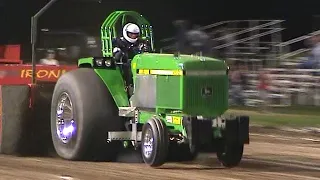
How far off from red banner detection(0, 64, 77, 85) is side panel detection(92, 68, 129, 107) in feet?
5.61

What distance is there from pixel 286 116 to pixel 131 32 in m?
9.43

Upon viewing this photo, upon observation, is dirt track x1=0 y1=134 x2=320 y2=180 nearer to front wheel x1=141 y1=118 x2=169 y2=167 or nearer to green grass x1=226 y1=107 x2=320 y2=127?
front wheel x1=141 y1=118 x2=169 y2=167

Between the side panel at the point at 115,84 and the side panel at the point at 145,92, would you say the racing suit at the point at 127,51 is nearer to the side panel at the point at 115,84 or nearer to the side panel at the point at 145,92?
the side panel at the point at 115,84

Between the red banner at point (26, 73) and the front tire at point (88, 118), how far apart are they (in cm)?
124

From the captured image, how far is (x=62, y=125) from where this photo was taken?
41.9ft

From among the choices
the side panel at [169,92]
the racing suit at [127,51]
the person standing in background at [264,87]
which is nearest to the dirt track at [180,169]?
the side panel at [169,92]

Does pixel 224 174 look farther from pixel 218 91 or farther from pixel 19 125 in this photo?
pixel 19 125

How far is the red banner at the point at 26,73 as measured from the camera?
13.9 meters

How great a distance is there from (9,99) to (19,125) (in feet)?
1.32

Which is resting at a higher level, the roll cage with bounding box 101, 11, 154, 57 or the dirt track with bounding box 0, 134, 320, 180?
the roll cage with bounding box 101, 11, 154, 57

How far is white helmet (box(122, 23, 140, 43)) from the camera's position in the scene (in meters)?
12.4

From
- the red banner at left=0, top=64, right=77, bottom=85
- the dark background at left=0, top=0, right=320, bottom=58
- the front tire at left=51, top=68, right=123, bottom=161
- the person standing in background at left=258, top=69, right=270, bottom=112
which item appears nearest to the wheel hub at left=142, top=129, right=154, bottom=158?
the front tire at left=51, top=68, right=123, bottom=161

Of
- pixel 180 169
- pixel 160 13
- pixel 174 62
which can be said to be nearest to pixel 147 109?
pixel 174 62

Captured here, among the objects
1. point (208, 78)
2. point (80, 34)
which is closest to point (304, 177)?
point (208, 78)
